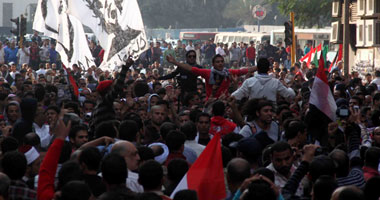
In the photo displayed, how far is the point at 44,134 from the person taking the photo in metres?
10.3

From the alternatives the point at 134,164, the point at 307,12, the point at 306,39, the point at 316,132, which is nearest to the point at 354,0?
the point at 307,12

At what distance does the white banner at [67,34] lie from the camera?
22938 millimetres

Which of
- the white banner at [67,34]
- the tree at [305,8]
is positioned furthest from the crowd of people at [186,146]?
the tree at [305,8]

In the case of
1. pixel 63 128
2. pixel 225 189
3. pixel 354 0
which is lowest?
pixel 225 189

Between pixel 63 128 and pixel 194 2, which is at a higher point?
pixel 194 2

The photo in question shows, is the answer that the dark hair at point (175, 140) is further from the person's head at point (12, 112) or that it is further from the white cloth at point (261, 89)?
the person's head at point (12, 112)

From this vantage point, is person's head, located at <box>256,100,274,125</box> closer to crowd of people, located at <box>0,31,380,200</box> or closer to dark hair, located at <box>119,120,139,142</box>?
crowd of people, located at <box>0,31,380,200</box>

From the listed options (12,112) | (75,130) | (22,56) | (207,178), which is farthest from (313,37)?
(207,178)

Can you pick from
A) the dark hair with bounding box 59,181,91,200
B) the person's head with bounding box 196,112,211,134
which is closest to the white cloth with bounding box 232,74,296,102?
the person's head with bounding box 196,112,211,134

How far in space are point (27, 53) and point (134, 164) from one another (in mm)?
25259

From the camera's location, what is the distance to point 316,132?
30.9 ft

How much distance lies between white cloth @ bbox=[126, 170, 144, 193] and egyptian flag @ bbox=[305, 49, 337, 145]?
3101 millimetres

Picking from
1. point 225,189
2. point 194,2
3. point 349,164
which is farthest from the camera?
point 194,2

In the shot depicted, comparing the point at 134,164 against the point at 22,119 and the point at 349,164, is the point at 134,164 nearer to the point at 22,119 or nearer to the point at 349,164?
the point at 349,164
